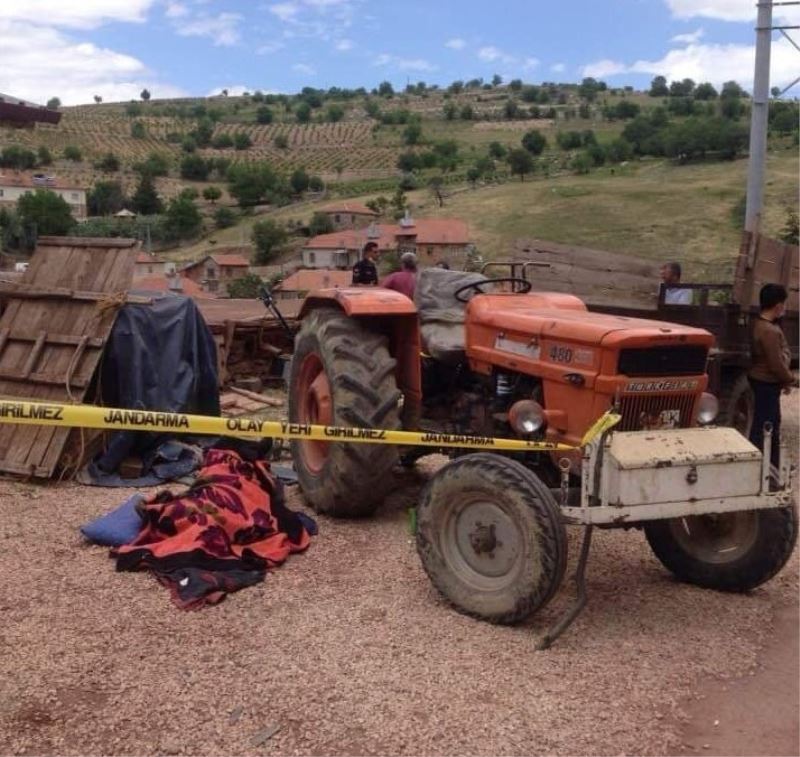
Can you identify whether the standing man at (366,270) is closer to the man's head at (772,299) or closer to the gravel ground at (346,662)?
the man's head at (772,299)

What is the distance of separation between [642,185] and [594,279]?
6547cm

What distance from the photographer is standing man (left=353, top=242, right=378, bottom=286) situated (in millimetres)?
9391

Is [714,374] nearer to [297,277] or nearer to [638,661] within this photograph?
[638,661]

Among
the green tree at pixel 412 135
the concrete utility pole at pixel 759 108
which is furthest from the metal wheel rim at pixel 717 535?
the green tree at pixel 412 135

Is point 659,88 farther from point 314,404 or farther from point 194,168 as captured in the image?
point 314,404

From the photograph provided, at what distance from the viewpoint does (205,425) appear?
4.05 metres

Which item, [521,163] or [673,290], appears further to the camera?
[521,163]

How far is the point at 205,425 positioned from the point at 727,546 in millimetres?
2830

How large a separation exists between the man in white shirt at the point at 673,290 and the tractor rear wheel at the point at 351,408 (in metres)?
3.87

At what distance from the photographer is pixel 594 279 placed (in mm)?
9109

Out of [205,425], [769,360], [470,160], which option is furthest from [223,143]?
[205,425]

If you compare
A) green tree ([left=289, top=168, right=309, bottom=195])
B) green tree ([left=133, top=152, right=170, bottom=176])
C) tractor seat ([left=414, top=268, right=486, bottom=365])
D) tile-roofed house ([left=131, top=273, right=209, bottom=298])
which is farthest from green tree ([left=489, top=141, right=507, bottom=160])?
tractor seat ([left=414, top=268, right=486, bottom=365])

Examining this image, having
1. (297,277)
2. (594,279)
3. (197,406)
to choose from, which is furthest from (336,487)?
(297,277)

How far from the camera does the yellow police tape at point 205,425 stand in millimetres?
3756
